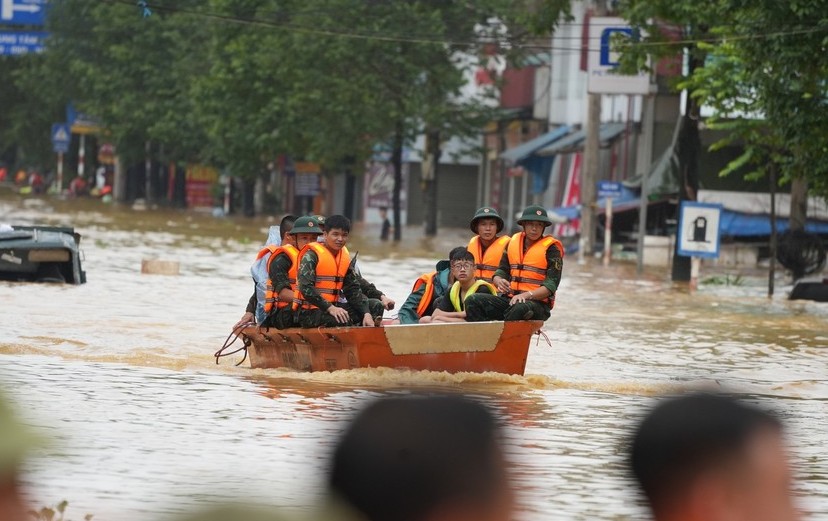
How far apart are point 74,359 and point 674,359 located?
656cm

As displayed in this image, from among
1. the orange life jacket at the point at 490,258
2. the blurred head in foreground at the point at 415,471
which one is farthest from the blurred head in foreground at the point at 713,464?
the orange life jacket at the point at 490,258

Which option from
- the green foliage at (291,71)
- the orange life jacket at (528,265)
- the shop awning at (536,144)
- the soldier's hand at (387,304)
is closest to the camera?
the soldier's hand at (387,304)

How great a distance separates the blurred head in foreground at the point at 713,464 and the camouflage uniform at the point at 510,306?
42.1 feet

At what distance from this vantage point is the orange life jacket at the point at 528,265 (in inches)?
639

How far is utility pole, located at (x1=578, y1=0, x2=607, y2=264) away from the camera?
3991 centimetres

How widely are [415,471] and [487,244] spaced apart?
14399 millimetres

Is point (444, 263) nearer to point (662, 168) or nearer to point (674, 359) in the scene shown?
point (674, 359)

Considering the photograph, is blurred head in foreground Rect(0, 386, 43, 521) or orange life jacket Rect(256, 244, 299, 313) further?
orange life jacket Rect(256, 244, 299, 313)

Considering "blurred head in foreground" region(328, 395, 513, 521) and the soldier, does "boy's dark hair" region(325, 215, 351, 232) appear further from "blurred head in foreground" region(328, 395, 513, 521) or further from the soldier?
"blurred head in foreground" region(328, 395, 513, 521)

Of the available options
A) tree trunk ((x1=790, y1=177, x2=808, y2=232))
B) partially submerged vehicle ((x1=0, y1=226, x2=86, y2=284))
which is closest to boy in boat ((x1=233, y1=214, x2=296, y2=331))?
partially submerged vehicle ((x1=0, y1=226, x2=86, y2=284))

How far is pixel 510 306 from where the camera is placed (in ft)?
52.0

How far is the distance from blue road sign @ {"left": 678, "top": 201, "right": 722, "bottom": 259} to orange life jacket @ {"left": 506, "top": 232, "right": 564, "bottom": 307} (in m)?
15.5

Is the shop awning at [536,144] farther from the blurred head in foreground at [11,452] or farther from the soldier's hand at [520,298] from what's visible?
the blurred head in foreground at [11,452]

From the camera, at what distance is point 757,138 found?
29.3 m
